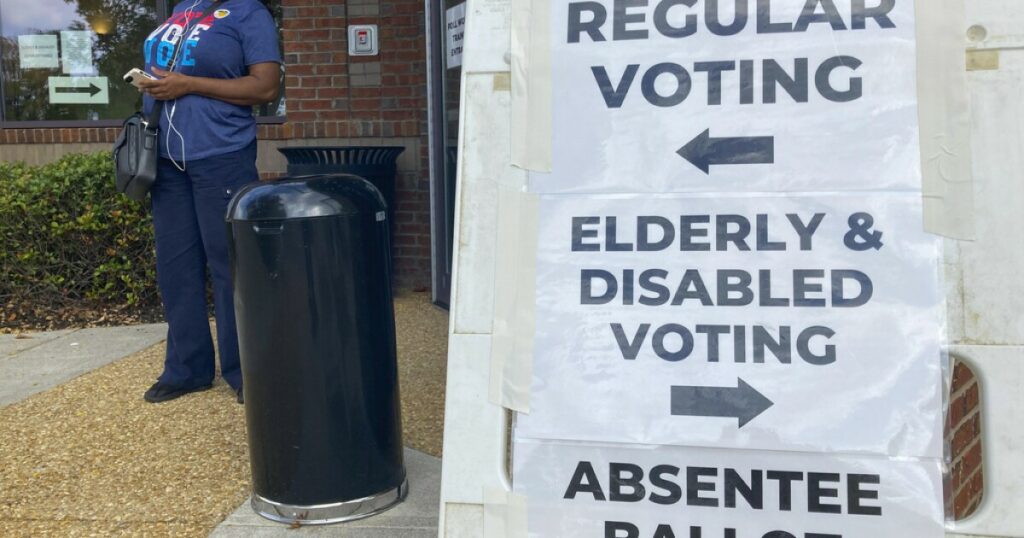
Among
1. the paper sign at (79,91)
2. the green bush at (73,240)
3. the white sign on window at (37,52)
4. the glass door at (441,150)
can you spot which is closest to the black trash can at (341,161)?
the glass door at (441,150)

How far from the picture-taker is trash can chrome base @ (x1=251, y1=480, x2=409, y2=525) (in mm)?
3443

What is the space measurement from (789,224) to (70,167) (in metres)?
6.38

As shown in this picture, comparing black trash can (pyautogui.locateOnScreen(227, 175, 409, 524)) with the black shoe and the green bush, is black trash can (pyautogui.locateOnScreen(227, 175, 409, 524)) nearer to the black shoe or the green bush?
the black shoe

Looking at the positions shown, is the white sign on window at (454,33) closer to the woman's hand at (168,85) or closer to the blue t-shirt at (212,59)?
the blue t-shirt at (212,59)

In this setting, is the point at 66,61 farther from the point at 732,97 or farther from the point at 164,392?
the point at 732,97

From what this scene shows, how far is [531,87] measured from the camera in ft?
7.09

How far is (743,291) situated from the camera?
203cm

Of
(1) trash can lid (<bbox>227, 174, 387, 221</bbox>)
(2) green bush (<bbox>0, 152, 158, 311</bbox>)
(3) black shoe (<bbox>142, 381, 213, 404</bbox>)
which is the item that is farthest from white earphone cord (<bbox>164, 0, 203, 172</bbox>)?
(2) green bush (<bbox>0, 152, 158, 311</bbox>)

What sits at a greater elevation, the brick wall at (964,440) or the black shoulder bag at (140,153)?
the black shoulder bag at (140,153)

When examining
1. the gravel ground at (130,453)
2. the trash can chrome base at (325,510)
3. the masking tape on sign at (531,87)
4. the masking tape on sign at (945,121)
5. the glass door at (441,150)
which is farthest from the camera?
the glass door at (441,150)

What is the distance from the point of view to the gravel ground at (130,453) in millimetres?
3668

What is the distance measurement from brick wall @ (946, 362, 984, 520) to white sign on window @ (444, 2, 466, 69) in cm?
449

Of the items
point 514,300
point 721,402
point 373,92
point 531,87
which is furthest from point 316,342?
point 373,92

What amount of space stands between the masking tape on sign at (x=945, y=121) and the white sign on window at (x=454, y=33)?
15.9 feet
